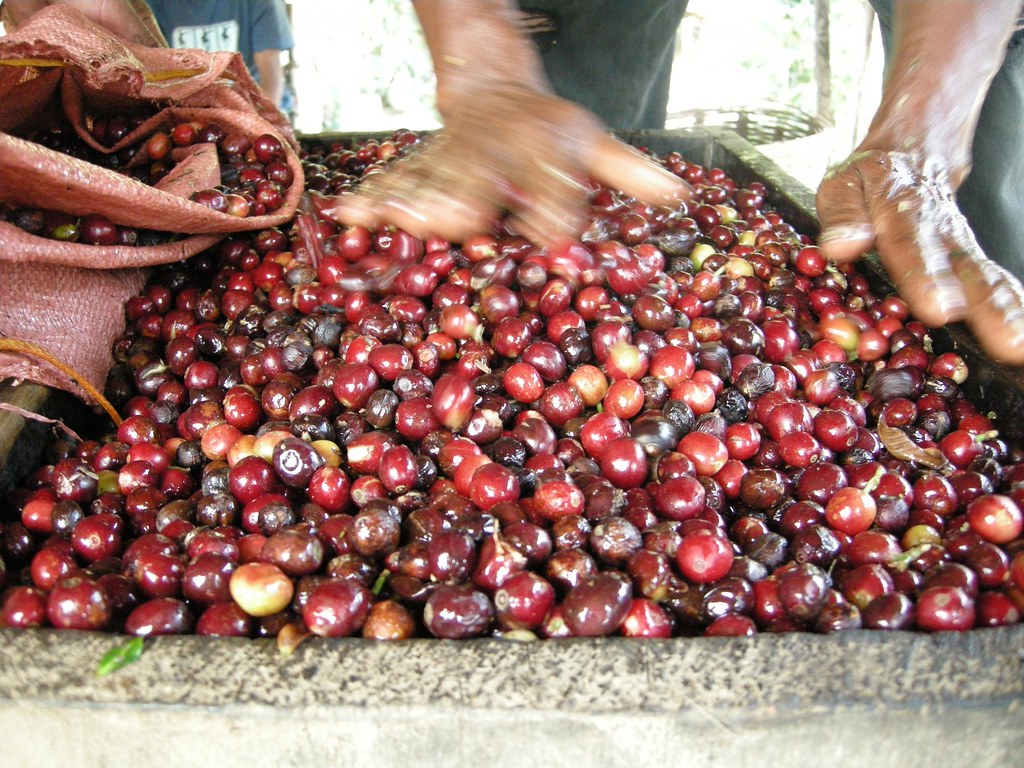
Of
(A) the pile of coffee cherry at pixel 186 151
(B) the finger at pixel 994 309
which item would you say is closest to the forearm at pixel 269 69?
(A) the pile of coffee cherry at pixel 186 151

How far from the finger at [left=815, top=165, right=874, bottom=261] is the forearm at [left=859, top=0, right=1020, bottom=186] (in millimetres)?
170

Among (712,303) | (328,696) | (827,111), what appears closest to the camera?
(328,696)

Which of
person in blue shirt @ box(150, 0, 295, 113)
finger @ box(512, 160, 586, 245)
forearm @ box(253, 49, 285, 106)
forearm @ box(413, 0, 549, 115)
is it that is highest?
forearm @ box(413, 0, 549, 115)

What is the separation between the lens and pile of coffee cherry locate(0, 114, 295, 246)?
10.6 ft

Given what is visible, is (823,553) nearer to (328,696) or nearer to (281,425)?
(328,696)

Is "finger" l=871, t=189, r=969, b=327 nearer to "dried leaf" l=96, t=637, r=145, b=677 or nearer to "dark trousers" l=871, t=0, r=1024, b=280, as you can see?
"dark trousers" l=871, t=0, r=1024, b=280

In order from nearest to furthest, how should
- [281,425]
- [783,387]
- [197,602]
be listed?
[197,602], [281,425], [783,387]

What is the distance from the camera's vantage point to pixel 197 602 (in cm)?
170

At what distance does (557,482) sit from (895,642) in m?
0.76

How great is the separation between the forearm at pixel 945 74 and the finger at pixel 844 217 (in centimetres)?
17

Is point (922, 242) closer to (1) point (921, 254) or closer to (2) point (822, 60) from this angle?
(1) point (921, 254)

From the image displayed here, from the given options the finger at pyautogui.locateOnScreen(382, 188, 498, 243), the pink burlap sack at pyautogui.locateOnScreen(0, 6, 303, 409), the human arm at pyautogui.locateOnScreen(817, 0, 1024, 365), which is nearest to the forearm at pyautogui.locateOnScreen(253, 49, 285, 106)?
the pink burlap sack at pyautogui.locateOnScreen(0, 6, 303, 409)

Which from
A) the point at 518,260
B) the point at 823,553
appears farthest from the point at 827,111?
the point at 823,553

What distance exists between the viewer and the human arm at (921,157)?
2521 millimetres
